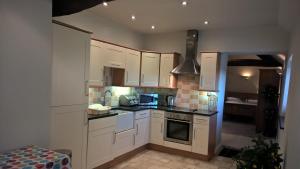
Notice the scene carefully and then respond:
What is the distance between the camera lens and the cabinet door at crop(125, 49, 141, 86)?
167 inches

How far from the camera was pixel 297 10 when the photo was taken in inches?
88.7

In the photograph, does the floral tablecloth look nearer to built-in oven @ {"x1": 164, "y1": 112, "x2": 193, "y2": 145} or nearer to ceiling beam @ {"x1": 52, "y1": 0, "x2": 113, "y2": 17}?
ceiling beam @ {"x1": 52, "y1": 0, "x2": 113, "y2": 17}

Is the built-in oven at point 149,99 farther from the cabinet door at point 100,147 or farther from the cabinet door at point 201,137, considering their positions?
the cabinet door at point 100,147

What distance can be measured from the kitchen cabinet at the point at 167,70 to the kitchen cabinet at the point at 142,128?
81 cm

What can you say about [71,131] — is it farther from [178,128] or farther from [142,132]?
[178,128]

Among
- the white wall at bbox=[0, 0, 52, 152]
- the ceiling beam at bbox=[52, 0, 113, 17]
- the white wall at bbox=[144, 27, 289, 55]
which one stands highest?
the white wall at bbox=[144, 27, 289, 55]

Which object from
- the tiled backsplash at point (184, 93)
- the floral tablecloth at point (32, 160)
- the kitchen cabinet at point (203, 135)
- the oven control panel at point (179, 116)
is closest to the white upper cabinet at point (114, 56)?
the tiled backsplash at point (184, 93)

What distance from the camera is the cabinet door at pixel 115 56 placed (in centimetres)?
372

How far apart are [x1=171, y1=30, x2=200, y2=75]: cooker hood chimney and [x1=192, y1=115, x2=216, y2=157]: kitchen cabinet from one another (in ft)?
3.35

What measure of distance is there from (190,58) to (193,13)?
1283 mm

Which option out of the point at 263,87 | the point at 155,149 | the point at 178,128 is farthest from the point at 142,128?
the point at 263,87

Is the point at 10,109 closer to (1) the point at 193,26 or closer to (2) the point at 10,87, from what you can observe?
(2) the point at 10,87

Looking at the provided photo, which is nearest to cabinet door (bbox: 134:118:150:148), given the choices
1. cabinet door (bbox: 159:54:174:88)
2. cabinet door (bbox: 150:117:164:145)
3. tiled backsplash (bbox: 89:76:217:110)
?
cabinet door (bbox: 150:117:164:145)

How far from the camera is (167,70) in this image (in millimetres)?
4785
